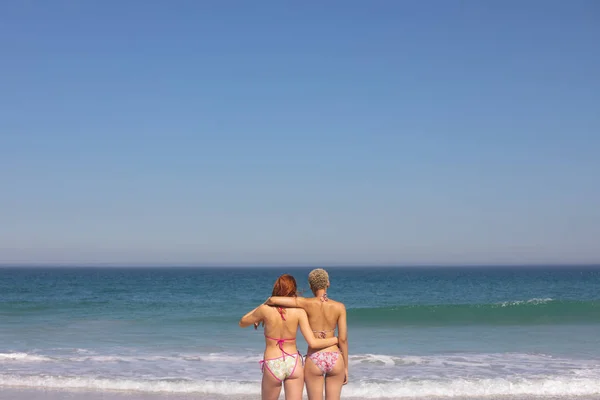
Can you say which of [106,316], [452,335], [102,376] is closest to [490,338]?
[452,335]

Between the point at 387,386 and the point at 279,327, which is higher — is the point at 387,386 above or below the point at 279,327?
below

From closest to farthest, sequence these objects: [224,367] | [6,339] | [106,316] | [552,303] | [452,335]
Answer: [224,367]
[6,339]
[452,335]
[106,316]
[552,303]

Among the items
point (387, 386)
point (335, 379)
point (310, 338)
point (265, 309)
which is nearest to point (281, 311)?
point (265, 309)

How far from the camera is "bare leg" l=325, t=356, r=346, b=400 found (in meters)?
5.50

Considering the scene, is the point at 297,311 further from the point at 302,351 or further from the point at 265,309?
the point at 302,351

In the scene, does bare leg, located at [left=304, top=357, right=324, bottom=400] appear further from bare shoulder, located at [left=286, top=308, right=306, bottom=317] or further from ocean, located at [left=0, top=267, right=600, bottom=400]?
ocean, located at [left=0, top=267, right=600, bottom=400]

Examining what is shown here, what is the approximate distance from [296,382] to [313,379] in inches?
7.8

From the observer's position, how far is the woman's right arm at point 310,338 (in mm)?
5262

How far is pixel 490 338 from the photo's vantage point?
15.7 meters

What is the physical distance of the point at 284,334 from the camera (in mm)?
5305

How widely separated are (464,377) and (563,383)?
154 cm

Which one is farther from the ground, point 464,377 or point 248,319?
point 248,319

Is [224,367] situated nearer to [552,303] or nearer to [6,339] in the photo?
[6,339]

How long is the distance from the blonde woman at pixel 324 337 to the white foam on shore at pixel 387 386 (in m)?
3.73
